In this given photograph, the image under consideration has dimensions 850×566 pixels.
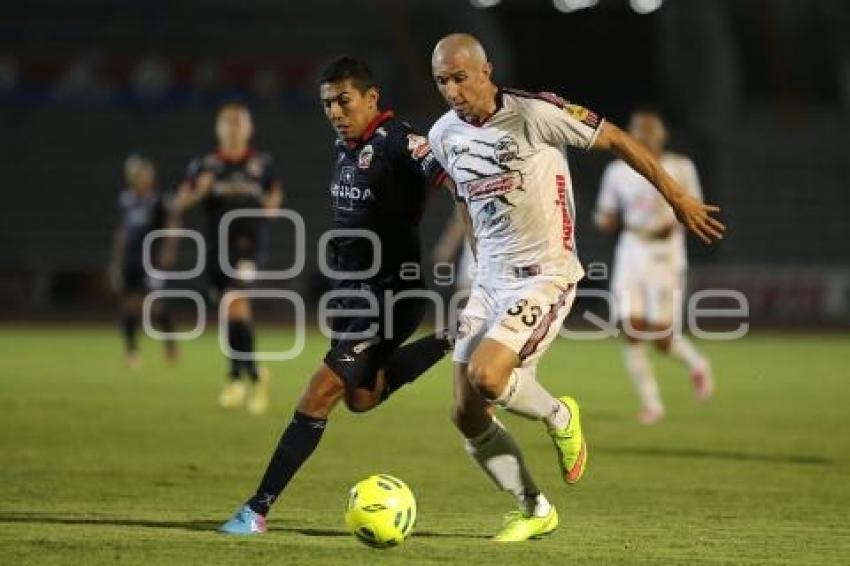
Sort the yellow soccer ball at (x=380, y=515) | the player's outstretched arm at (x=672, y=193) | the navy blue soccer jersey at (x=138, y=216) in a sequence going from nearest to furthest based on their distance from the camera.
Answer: the yellow soccer ball at (x=380, y=515) → the player's outstretched arm at (x=672, y=193) → the navy blue soccer jersey at (x=138, y=216)

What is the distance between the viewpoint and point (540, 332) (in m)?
7.95

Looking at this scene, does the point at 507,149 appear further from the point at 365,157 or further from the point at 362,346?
the point at 362,346

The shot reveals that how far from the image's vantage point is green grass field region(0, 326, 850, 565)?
7609 millimetres

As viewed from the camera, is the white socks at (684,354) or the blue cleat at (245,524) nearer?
the blue cleat at (245,524)

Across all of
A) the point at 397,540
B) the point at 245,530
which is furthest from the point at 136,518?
the point at 397,540

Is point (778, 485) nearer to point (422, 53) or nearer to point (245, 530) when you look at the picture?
point (245, 530)

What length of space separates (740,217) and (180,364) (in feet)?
47.5

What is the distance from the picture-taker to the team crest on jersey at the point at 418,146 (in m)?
8.23

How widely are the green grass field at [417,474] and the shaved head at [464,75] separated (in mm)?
1991

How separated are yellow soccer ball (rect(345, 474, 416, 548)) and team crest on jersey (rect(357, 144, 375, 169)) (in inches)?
63.6

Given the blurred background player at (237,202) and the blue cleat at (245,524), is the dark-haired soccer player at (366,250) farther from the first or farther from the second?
the blurred background player at (237,202)

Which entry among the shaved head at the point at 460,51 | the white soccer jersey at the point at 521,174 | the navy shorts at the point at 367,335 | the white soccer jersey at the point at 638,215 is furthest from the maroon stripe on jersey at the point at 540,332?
the white soccer jersey at the point at 638,215

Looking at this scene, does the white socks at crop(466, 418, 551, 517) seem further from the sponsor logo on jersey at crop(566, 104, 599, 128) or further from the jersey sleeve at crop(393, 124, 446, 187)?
the sponsor logo on jersey at crop(566, 104, 599, 128)

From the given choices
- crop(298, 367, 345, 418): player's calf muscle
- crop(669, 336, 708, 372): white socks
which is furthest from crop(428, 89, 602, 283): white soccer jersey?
crop(669, 336, 708, 372): white socks
